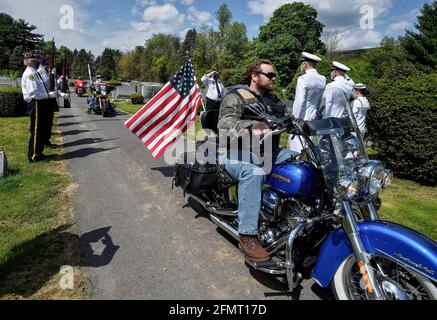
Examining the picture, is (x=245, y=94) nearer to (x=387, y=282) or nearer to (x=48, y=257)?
(x=387, y=282)

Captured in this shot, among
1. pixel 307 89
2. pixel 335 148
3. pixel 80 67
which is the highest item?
pixel 80 67

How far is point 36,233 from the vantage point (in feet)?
12.8

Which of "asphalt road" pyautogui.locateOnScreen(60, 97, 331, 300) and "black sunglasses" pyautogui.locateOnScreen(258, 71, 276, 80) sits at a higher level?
"black sunglasses" pyautogui.locateOnScreen(258, 71, 276, 80)

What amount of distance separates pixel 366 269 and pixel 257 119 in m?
1.60

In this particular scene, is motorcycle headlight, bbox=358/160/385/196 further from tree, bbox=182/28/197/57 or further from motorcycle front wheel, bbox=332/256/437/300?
tree, bbox=182/28/197/57

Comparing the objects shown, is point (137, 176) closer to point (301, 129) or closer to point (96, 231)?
point (96, 231)

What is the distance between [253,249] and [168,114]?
3.61m

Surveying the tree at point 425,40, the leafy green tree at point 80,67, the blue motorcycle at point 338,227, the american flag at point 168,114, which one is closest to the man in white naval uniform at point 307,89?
the american flag at point 168,114

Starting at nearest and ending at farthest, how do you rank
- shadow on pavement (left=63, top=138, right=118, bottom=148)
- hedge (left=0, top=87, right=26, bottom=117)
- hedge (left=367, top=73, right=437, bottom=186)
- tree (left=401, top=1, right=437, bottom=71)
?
hedge (left=367, top=73, right=437, bottom=186), shadow on pavement (left=63, top=138, right=118, bottom=148), hedge (left=0, top=87, right=26, bottom=117), tree (left=401, top=1, right=437, bottom=71)

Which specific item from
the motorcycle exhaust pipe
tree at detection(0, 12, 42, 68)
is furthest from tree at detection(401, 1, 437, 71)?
tree at detection(0, 12, 42, 68)

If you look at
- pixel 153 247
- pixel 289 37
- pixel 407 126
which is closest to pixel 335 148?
pixel 153 247

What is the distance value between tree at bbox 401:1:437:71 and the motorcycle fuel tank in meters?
30.2

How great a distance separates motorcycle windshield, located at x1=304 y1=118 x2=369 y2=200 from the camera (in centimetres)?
267

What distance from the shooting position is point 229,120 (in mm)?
3318
